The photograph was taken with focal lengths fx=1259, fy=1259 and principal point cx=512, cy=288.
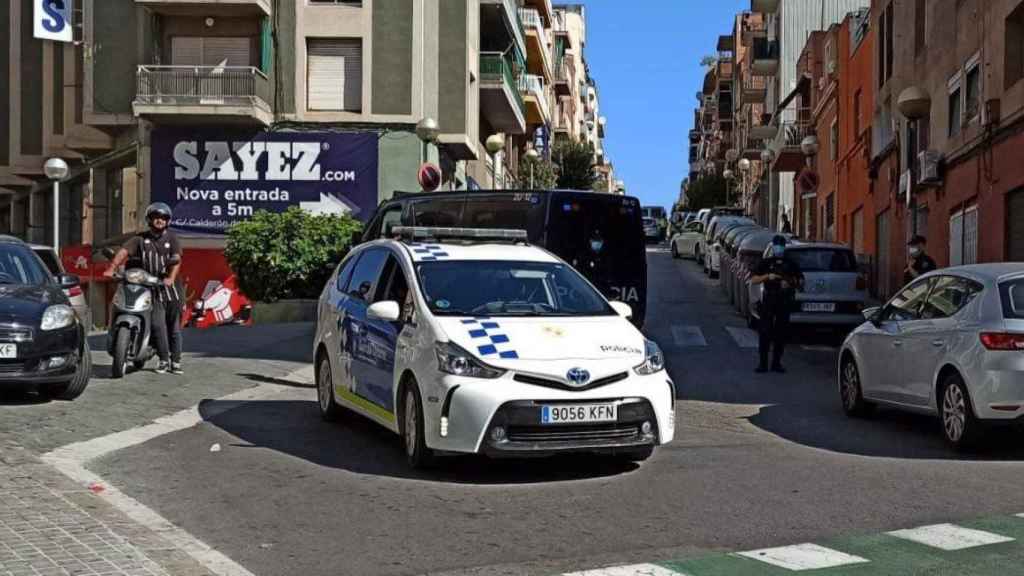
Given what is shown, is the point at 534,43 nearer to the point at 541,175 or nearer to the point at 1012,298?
the point at 541,175

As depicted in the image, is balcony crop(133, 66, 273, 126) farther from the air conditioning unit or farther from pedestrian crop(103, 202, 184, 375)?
pedestrian crop(103, 202, 184, 375)

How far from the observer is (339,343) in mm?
10711

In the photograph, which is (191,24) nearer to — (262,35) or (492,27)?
(262,35)

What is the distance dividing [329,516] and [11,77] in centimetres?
3863

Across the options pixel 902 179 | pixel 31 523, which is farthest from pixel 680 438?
pixel 902 179

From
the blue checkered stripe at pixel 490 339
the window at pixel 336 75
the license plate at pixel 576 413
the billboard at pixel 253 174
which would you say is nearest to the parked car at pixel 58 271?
the blue checkered stripe at pixel 490 339

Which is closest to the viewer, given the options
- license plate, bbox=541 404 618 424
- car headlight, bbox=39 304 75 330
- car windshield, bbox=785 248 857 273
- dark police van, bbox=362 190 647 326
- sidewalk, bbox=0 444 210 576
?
sidewalk, bbox=0 444 210 576

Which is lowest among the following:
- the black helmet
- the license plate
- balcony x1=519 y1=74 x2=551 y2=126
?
the license plate

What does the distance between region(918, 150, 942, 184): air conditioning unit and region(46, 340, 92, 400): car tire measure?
16.9 metres

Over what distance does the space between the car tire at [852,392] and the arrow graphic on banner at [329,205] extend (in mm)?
22775

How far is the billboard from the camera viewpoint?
33.5 m

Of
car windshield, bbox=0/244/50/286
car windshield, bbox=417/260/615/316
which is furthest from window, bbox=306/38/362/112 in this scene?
car windshield, bbox=417/260/615/316

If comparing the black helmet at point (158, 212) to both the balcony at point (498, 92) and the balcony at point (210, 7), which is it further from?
the balcony at point (498, 92)

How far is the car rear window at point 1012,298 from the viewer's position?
9625 mm
